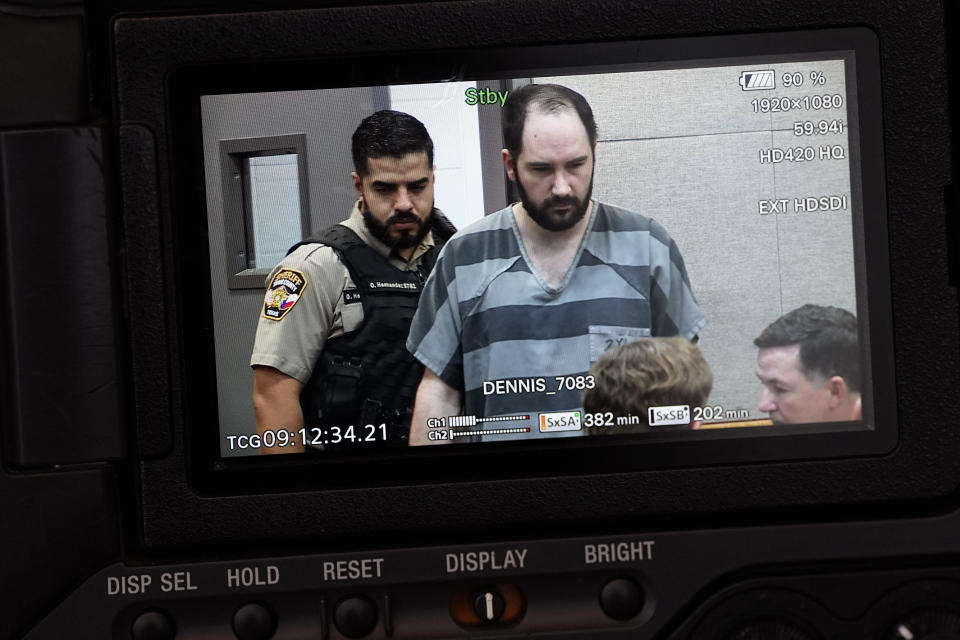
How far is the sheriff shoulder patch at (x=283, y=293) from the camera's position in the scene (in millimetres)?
806

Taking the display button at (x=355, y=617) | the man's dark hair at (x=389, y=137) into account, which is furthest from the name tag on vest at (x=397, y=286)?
the display button at (x=355, y=617)

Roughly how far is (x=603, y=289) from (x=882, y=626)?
41cm

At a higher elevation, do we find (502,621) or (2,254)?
(2,254)

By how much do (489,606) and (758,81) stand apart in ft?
1.79

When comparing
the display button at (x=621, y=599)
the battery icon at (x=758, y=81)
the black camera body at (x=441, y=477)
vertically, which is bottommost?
the display button at (x=621, y=599)

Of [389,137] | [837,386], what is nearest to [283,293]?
[389,137]

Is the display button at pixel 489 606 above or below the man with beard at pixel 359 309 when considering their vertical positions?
below

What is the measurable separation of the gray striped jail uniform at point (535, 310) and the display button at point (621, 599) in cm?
15

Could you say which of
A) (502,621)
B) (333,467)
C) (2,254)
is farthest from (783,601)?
(2,254)

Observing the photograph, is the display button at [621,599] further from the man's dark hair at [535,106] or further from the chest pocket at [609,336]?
the man's dark hair at [535,106]

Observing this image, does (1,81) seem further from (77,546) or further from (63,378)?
(77,546)

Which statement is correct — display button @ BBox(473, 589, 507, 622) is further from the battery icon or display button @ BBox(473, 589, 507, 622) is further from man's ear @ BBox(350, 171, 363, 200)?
the battery icon

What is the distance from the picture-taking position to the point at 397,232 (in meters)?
0.82

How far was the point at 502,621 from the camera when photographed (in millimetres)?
829
